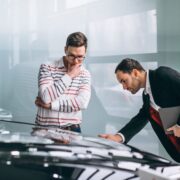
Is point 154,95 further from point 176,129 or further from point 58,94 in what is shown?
point 58,94

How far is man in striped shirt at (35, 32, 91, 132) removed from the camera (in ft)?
6.70

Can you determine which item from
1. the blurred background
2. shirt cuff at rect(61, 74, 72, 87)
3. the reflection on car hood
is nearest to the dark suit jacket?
shirt cuff at rect(61, 74, 72, 87)

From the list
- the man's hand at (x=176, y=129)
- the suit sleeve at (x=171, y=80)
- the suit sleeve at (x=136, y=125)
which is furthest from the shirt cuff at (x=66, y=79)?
the man's hand at (x=176, y=129)

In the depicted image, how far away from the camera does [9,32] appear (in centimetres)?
296

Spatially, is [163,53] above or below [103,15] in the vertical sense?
below

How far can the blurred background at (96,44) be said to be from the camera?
2969mm

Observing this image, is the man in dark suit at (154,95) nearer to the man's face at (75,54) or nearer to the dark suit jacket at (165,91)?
the dark suit jacket at (165,91)

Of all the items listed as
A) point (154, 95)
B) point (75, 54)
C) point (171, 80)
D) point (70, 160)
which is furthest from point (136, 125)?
point (70, 160)

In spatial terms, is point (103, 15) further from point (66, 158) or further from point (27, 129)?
point (66, 158)

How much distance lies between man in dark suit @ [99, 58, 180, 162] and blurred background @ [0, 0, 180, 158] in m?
1.20

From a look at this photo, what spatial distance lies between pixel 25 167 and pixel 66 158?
0.37ft

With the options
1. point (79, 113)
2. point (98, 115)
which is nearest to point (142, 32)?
point (98, 115)

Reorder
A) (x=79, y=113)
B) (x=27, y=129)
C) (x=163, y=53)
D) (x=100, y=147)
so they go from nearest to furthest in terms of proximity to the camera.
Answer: (x=100, y=147)
(x=27, y=129)
(x=79, y=113)
(x=163, y=53)

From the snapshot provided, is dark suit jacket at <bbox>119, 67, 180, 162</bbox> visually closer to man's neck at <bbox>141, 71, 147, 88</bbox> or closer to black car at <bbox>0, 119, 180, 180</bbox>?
man's neck at <bbox>141, 71, 147, 88</bbox>
